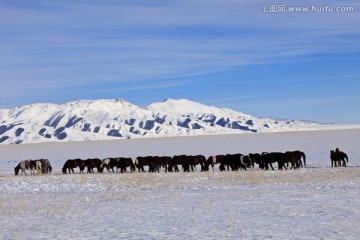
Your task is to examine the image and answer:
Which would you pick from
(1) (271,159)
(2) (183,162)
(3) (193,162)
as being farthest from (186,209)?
(3) (193,162)

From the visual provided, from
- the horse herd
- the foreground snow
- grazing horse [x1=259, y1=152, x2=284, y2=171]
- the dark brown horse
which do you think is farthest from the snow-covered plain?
the dark brown horse

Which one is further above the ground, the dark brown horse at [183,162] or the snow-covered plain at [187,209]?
the dark brown horse at [183,162]

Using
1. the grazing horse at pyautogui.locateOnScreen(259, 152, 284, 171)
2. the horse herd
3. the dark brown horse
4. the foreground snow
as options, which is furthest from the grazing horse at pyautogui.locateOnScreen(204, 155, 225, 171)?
the foreground snow

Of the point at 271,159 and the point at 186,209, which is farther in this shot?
the point at 271,159

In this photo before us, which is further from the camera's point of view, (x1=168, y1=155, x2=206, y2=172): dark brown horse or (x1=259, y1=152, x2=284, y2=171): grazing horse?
(x1=168, y1=155, x2=206, y2=172): dark brown horse

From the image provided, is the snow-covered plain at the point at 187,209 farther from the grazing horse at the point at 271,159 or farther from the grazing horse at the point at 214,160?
the grazing horse at the point at 214,160

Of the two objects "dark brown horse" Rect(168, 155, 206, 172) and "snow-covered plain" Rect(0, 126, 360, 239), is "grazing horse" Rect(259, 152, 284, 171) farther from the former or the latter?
"snow-covered plain" Rect(0, 126, 360, 239)

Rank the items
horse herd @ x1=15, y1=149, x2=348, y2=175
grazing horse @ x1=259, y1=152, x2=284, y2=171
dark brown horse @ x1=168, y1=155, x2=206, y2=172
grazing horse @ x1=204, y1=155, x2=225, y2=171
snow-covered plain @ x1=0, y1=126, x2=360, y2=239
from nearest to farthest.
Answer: snow-covered plain @ x1=0, y1=126, x2=360, y2=239 < grazing horse @ x1=259, y1=152, x2=284, y2=171 < horse herd @ x1=15, y1=149, x2=348, y2=175 < dark brown horse @ x1=168, y1=155, x2=206, y2=172 < grazing horse @ x1=204, y1=155, x2=225, y2=171

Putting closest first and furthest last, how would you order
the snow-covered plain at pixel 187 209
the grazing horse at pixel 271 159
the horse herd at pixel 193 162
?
the snow-covered plain at pixel 187 209 < the grazing horse at pixel 271 159 < the horse herd at pixel 193 162

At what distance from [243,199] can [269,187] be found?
384 cm

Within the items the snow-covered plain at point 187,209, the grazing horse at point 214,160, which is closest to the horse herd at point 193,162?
the grazing horse at point 214,160

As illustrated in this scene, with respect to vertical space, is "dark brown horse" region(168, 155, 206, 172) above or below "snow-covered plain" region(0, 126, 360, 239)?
above

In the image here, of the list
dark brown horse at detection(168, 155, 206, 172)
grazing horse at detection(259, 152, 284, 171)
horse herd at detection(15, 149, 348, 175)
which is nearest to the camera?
grazing horse at detection(259, 152, 284, 171)

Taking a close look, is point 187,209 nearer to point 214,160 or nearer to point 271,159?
point 271,159
